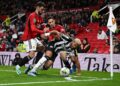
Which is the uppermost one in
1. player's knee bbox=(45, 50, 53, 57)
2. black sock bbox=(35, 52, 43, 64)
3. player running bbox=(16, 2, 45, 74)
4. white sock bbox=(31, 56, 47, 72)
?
player running bbox=(16, 2, 45, 74)

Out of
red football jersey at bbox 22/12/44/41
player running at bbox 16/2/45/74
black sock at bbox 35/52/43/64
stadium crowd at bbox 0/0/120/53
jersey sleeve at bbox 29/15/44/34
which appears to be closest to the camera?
jersey sleeve at bbox 29/15/44/34

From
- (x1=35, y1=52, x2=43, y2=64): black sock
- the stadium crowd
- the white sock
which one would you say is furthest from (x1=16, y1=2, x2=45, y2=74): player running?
the stadium crowd

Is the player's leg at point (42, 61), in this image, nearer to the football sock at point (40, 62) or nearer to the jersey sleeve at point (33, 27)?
the football sock at point (40, 62)

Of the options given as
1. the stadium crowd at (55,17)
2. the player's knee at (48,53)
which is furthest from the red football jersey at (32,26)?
the stadium crowd at (55,17)

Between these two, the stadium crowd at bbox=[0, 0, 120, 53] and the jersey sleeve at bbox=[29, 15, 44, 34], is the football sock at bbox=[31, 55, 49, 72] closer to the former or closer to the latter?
the jersey sleeve at bbox=[29, 15, 44, 34]

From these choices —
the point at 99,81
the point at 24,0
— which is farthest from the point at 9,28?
the point at 99,81

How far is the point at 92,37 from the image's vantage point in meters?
27.9

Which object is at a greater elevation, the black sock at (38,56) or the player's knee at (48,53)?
the player's knee at (48,53)

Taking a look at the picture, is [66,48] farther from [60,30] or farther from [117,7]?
[117,7]

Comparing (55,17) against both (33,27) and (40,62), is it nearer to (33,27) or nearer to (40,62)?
(33,27)

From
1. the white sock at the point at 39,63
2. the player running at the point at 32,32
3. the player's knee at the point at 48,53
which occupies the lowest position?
the white sock at the point at 39,63

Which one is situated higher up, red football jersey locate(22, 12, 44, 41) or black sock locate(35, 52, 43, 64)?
red football jersey locate(22, 12, 44, 41)

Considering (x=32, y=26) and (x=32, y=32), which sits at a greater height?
(x=32, y=26)

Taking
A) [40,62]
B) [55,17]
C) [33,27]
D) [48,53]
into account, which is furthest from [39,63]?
[55,17]
